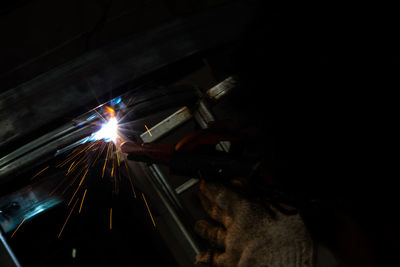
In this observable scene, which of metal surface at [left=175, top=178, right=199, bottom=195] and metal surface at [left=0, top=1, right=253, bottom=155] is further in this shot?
metal surface at [left=175, top=178, right=199, bottom=195]

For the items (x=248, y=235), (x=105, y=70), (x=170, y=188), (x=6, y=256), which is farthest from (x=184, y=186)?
(x=6, y=256)

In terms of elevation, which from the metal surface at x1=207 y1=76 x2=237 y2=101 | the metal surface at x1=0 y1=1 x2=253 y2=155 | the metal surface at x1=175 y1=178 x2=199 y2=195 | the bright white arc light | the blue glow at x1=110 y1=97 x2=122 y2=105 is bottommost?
the metal surface at x1=175 y1=178 x2=199 y2=195

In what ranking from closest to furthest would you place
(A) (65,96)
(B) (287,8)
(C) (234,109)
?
(A) (65,96) → (B) (287,8) → (C) (234,109)

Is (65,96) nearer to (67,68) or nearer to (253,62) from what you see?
(67,68)

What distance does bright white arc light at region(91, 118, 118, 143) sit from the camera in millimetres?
1959

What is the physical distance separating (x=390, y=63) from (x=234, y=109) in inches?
56.8

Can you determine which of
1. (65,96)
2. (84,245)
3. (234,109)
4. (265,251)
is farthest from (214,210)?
(65,96)

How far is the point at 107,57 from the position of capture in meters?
1.98

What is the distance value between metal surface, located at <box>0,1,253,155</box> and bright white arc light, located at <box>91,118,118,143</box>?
0.21 metres

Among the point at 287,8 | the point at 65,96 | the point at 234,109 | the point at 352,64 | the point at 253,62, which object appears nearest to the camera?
the point at 65,96

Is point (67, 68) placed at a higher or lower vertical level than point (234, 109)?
higher

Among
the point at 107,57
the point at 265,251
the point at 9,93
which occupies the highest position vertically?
the point at 9,93

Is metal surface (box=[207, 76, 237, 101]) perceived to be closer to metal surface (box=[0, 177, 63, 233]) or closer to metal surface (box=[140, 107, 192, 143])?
metal surface (box=[140, 107, 192, 143])

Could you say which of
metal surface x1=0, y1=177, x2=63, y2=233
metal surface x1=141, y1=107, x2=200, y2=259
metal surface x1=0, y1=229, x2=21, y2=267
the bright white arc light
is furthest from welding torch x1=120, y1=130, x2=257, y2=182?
metal surface x1=0, y1=229, x2=21, y2=267
